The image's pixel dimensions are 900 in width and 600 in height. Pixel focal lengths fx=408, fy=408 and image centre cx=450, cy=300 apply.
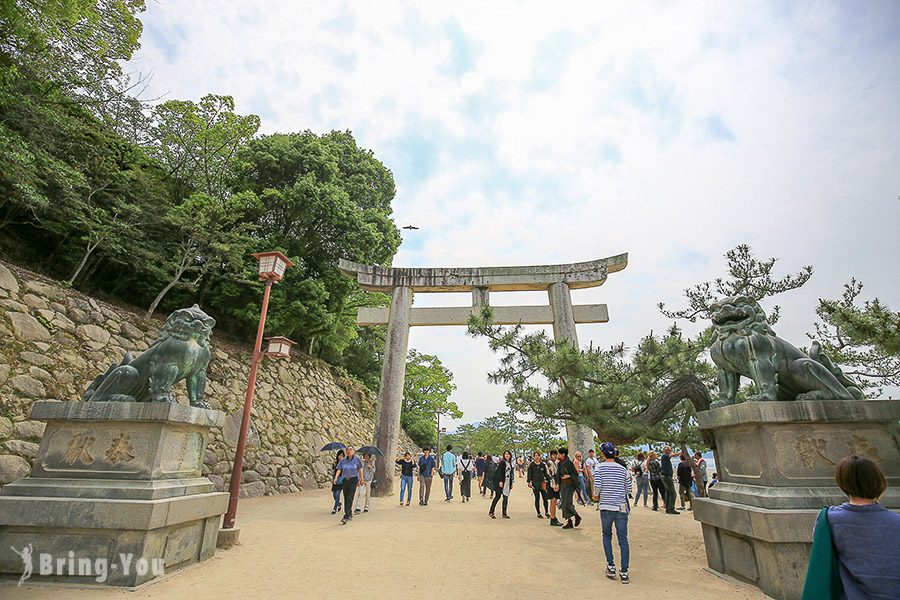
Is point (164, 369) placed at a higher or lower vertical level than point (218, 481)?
higher

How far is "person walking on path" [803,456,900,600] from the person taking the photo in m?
1.61

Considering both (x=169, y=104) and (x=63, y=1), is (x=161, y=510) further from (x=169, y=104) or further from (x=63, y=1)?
(x=169, y=104)

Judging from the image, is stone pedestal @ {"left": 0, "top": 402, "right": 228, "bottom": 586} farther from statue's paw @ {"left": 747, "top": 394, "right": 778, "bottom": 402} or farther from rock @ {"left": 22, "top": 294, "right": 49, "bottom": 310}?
statue's paw @ {"left": 747, "top": 394, "right": 778, "bottom": 402}

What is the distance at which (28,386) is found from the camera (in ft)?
25.3

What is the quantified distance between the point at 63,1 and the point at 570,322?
13.4 metres

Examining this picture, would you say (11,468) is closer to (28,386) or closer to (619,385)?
(28,386)

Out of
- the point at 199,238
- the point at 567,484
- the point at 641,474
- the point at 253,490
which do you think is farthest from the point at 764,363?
the point at 199,238

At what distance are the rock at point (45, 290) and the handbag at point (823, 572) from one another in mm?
12719

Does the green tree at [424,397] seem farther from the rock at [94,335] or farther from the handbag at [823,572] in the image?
the handbag at [823,572]

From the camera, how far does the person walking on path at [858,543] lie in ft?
5.29

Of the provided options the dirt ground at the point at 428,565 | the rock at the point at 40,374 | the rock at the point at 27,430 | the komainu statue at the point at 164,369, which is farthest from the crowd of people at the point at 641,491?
the rock at the point at 40,374

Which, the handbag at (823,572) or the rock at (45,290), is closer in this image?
the handbag at (823,572)

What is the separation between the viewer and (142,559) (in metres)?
3.96

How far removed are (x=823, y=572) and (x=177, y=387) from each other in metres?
12.8
